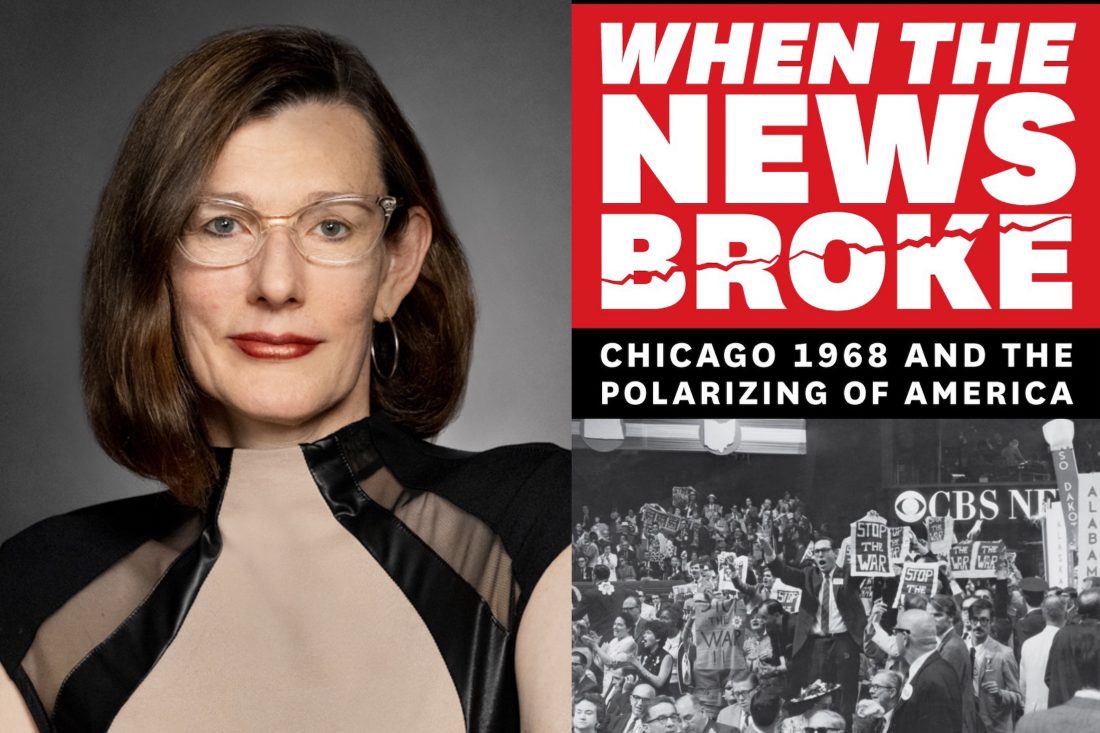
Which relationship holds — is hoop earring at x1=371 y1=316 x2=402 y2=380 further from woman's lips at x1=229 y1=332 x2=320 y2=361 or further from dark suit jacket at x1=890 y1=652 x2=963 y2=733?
dark suit jacket at x1=890 y1=652 x2=963 y2=733

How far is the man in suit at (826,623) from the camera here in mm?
1919

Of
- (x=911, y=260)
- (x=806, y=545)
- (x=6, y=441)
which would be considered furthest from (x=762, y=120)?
(x=6, y=441)

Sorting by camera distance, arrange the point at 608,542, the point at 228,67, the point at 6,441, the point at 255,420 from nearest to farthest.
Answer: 1. the point at 228,67
2. the point at 255,420
3. the point at 608,542
4. the point at 6,441

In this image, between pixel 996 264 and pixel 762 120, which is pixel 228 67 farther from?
pixel 996 264

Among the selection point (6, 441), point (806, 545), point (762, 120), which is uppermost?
point (762, 120)

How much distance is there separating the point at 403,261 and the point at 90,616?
23.8 inches

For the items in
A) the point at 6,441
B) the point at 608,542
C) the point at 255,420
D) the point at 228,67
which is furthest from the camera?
the point at 6,441

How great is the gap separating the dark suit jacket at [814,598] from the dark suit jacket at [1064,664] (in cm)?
28

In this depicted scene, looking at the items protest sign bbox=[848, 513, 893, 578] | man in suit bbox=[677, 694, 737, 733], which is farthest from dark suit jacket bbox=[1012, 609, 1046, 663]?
man in suit bbox=[677, 694, 737, 733]

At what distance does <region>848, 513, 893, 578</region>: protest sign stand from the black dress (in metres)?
0.52

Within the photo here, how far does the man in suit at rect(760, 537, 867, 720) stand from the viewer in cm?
192

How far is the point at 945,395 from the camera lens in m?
1.98

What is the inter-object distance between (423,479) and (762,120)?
30.5 inches

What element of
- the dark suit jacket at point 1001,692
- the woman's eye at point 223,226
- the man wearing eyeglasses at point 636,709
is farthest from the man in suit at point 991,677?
the woman's eye at point 223,226
